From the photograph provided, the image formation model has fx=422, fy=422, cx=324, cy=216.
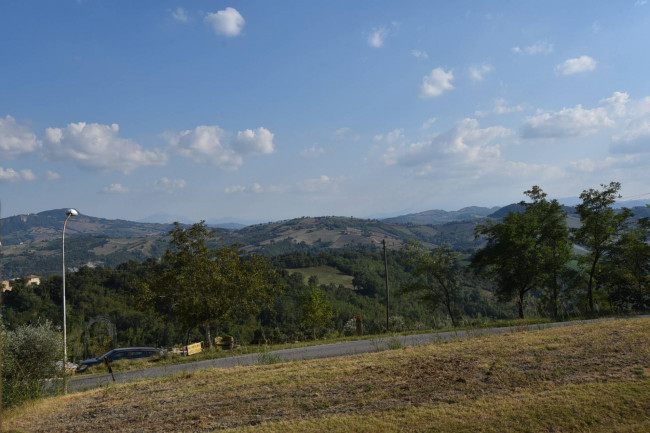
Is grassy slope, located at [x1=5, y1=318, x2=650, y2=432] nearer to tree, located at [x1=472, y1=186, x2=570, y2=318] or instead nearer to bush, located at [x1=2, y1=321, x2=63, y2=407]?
bush, located at [x1=2, y1=321, x2=63, y2=407]

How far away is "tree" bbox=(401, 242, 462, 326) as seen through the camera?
37.0 m

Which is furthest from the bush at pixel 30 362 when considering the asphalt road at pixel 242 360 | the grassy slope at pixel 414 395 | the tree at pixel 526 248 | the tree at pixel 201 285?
the tree at pixel 526 248

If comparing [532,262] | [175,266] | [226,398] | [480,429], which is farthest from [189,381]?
[532,262]

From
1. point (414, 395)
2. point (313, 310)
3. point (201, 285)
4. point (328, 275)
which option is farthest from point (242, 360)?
point (328, 275)

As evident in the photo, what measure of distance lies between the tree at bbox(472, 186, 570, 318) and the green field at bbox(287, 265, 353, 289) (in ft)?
300

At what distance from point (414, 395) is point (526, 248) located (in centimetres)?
2598

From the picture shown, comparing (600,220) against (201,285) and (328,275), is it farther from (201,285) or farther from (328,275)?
(328,275)

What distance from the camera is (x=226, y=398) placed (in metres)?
10.9

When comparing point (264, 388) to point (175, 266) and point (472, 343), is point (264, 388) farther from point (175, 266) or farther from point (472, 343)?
point (175, 266)

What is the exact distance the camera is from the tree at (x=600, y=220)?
96.2 ft

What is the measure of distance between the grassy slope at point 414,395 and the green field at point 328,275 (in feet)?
366

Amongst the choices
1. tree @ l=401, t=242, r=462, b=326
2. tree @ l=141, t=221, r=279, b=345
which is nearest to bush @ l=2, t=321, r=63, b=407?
tree @ l=141, t=221, r=279, b=345

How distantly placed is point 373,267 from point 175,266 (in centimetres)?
12601

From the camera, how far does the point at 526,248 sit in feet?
104
